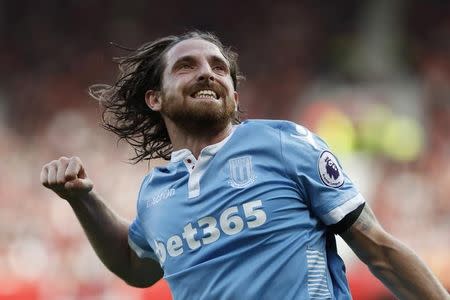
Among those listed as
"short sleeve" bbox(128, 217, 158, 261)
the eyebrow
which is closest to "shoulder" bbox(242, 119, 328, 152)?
the eyebrow

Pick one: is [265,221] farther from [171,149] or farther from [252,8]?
[252,8]

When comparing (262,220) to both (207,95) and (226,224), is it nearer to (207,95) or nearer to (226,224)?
(226,224)

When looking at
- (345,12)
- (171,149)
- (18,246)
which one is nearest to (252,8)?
(345,12)

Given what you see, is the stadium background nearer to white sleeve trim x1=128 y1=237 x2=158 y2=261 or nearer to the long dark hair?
the long dark hair

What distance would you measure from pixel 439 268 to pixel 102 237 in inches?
225

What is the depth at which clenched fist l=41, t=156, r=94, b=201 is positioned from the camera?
314 cm

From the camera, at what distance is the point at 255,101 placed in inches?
433

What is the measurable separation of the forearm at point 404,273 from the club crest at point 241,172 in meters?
0.45

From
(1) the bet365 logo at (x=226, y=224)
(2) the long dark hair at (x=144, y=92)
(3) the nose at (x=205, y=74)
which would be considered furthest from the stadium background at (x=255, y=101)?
(1) the bet365 logo at (x=226, y=224)

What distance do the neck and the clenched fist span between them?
36cm

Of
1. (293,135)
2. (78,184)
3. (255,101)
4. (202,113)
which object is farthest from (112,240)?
(255,101)

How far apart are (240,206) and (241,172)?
0.12m

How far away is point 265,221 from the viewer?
2.94 m

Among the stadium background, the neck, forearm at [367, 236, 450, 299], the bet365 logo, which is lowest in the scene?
the stadium background
